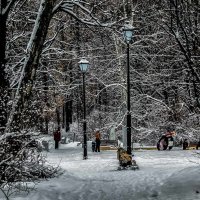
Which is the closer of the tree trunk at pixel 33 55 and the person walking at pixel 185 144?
the tree trunk at pixel 33 55

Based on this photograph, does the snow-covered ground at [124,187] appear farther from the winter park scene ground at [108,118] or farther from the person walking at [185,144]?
the person walking at [185,144]

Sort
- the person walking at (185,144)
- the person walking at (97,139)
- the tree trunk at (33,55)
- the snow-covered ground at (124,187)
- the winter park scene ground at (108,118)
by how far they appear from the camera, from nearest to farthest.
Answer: the winter park scene ground at (108,118), the snow-covered ground at (124,187), the tree trunk at (33,55), the person walking at (97,139), the person walking at (185,144)

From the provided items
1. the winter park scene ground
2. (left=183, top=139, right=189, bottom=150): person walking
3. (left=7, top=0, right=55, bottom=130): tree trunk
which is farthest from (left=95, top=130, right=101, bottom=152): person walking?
(left=7, top=0, right=55, bottom=130): tree trunk

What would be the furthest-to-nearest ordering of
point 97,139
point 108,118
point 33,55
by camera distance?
point 108,118 < point 97,139 < point 33,55

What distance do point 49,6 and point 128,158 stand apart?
6.80 metres

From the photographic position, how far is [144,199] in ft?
37.5

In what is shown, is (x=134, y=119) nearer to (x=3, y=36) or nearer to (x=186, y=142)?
(x=186, y=142)

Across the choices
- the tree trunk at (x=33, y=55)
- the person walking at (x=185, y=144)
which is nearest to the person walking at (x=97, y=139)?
the person walking at (x=185, y=144)

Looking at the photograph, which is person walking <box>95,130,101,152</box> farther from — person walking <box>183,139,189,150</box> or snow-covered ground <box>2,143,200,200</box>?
snow-covered ground <box>2,143,200,200</box>

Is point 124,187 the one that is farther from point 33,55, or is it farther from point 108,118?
point 108,118

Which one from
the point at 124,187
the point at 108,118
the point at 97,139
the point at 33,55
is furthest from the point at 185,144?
the point at 33,55

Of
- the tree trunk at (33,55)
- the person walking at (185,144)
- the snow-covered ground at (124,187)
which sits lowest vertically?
the snow-covered ground at (124,187)

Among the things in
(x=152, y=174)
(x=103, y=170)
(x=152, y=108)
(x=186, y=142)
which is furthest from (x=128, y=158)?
(x=152, y=108)

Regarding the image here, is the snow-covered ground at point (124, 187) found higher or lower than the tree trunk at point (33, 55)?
lower
